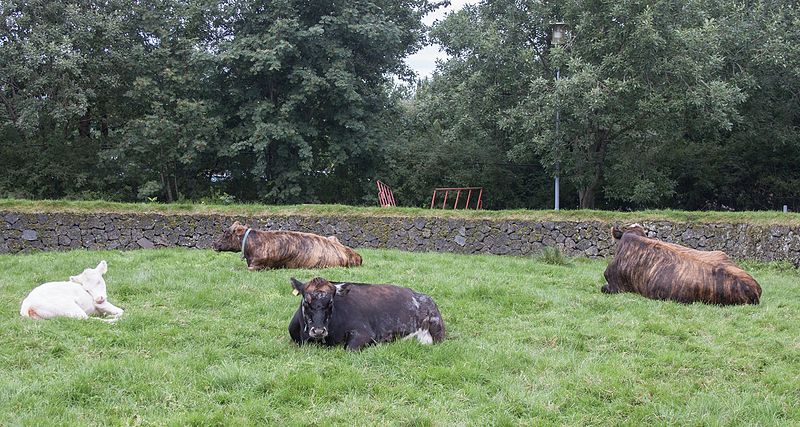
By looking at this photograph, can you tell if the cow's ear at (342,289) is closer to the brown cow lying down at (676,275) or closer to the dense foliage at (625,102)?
the brown cow lying down at (676,275)

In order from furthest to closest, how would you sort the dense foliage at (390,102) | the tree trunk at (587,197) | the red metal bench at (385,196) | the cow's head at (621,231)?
1. the red metal bench at (385,196)
2. the tree trunk at (587,197)
3. the dense foliage at (390,102)
4. the cow's head at (621,231)

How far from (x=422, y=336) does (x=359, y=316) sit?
2.35 ft

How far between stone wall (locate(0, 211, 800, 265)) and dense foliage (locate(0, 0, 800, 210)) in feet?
14.0

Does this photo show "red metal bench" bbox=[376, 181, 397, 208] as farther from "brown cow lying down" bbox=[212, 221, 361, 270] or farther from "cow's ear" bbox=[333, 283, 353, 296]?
"cow's ear" bbox=[333, 283, 353, 296]

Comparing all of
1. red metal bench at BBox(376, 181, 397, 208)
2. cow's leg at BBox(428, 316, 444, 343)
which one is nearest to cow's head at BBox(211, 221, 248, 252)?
cow's leg at BBox(428, 316, 444, 343)

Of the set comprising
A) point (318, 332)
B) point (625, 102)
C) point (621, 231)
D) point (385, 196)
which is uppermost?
point (625, 102)

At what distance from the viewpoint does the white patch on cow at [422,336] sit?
695 centimetres

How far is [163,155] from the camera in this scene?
2519 cm

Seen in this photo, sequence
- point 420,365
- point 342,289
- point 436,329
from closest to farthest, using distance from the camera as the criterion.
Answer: point 420,365 → point 342,289 → point 436,329

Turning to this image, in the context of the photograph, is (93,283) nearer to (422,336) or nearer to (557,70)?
(422,336)

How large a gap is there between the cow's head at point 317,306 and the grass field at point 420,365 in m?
0.24

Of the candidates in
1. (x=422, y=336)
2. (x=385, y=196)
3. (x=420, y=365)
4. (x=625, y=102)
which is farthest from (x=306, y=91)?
(x=420, y=365)

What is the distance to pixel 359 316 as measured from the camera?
6.86 meters

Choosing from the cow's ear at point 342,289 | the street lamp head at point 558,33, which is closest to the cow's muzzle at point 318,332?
the cow's ear at point 342,289
